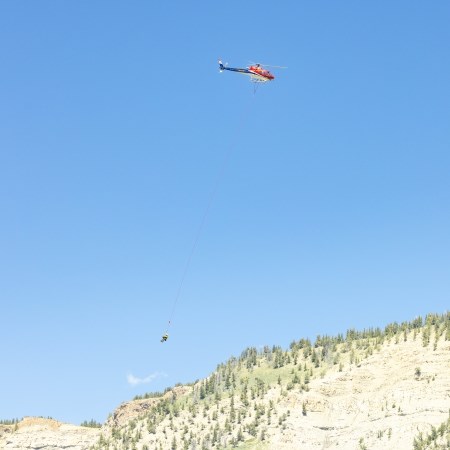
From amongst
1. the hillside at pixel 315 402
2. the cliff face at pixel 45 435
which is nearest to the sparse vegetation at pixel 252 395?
the hillside at pixel 315 402

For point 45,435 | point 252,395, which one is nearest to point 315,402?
point 252,395

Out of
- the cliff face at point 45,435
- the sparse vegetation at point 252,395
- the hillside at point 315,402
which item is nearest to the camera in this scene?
the hillside at point 315,402

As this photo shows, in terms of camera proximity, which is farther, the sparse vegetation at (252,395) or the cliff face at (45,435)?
the cliff face at (45,435)

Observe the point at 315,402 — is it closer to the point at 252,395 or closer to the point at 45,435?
the point at 252,395

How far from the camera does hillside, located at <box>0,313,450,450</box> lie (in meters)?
80.3

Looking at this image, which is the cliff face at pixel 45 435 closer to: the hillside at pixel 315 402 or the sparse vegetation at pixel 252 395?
the hillside at pixel 315 402

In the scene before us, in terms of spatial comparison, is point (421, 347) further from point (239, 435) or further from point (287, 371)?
point (239, 435)

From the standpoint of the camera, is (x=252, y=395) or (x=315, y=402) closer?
(x=315, y=402)

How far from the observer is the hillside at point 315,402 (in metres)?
80.3

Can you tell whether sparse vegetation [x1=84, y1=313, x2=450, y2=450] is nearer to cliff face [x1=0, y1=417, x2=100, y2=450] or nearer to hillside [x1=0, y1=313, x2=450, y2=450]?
hillside [x1=0, y1=313, x2=450, y2=450]

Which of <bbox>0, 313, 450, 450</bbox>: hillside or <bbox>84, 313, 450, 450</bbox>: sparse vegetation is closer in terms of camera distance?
<bbox>0, 313, 450, 450</bbox>: hillside

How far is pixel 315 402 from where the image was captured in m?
A: 89.1

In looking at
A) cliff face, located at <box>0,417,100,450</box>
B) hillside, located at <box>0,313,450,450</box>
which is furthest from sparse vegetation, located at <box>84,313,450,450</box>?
cliff face, located at <box>0,417,100,450</box>

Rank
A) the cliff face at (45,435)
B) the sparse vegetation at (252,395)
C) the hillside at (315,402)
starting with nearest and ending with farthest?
the hillside at (315,402), the sparse vegetation at (252,395), the cliff face at (45,435)
